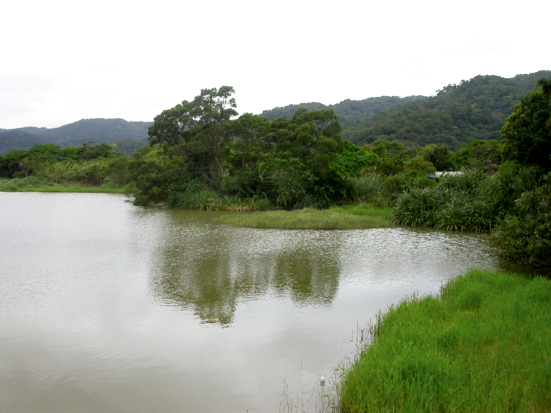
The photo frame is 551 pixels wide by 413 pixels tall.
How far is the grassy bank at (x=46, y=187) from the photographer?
1666 inches

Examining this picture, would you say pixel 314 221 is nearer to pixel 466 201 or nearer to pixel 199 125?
pixel 466 201

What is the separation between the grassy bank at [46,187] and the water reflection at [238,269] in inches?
1221

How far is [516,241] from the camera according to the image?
768cm

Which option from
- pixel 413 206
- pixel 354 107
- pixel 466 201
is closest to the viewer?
pixel 466 201

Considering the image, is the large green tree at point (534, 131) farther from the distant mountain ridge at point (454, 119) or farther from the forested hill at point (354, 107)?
the forested hill at point (354, 107)

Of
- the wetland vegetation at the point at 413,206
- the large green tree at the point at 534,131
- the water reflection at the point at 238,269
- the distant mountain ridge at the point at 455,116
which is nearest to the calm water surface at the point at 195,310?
the water reflection at the point at 238,269

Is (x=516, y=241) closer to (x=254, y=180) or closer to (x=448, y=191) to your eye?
(x=448, y=191)

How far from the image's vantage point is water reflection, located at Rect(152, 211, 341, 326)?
736 cm

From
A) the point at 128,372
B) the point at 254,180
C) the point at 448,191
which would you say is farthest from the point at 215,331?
the point at 254,180

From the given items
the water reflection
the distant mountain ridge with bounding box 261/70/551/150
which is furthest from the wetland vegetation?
the distant mountain ridge with bounding box 261/70/551/150

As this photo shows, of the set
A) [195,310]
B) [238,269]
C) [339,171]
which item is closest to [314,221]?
[238,269]

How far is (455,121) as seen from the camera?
46500mm

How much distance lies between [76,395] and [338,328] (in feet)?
10.8

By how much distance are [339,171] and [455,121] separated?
2997 cm
